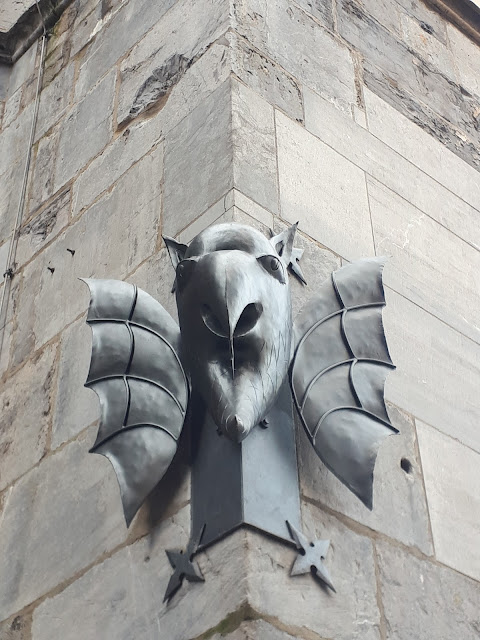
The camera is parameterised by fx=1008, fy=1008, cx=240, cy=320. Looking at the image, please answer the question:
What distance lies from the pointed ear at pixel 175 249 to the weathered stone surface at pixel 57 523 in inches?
20.5

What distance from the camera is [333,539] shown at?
2.13 m

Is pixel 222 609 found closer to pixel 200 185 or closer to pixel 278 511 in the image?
pixel 278 511

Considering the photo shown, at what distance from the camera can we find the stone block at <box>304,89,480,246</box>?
3123mm

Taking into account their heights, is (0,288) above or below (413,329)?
below

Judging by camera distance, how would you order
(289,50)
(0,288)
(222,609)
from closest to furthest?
1. (222,609)
2. (289,50)
3. (0,288)

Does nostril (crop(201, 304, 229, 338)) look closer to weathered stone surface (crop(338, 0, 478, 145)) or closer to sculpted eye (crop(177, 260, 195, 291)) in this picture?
sculpted eye (crop(177, 260, 195, 291))

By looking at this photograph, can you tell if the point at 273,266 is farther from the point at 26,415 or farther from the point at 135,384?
the point at 26,415

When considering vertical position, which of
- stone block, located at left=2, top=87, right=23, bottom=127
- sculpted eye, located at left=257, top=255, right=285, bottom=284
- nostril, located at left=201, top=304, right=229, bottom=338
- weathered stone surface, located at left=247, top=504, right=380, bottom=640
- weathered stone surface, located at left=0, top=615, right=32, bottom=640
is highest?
sculpted eye, located at left=257, top=255, right=285, bottom=284

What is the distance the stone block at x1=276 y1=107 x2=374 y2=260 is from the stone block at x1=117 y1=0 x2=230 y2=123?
1.37ft

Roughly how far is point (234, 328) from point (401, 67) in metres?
1.99

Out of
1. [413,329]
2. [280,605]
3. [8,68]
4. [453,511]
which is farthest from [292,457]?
[8,68]

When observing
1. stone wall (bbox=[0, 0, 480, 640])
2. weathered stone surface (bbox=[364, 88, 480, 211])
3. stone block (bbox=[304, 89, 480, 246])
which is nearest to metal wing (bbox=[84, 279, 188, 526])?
stone wall (bbox=[0, 0, 480, 640])

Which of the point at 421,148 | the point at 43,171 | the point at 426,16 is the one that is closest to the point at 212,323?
the point at 421,148

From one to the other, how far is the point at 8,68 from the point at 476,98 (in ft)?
6.84
